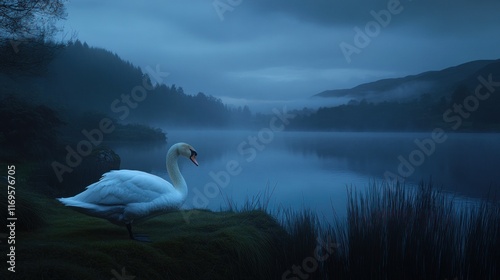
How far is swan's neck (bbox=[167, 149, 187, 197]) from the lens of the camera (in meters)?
7.08

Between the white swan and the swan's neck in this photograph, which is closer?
the white swan

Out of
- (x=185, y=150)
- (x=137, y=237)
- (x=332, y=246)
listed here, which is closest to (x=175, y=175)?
(x=185, y=150)

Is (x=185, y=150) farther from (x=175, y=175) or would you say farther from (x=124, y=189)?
(x=124, y=189)

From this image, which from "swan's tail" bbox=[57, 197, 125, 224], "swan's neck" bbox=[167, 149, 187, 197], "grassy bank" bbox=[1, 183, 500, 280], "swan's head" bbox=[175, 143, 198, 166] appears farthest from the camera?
"swan's head" bbox=[175, 143, 198, 166]

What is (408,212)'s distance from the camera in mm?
6750

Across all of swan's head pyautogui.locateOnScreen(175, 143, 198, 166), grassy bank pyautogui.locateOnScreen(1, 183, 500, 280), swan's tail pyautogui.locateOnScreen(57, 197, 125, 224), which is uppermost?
swan's head pyautogui.locateOnScreen(175, 143, 198, 166)

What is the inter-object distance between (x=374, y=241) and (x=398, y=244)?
0.35 metres

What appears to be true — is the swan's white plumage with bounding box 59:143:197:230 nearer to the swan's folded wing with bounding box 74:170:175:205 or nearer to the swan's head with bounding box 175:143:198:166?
the swan's folded wing with bounding box 74:170:175:205

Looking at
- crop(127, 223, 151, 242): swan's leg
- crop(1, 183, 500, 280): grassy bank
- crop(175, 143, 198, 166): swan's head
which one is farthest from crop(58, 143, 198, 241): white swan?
crop(175, 143, 198, 166): swan's head

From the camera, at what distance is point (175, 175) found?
23.6ft

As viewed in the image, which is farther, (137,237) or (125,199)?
(137,237)

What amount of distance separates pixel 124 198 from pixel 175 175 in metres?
1.20

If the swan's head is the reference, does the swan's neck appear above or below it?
below

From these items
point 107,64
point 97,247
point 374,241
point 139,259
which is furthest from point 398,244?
point 107,64
